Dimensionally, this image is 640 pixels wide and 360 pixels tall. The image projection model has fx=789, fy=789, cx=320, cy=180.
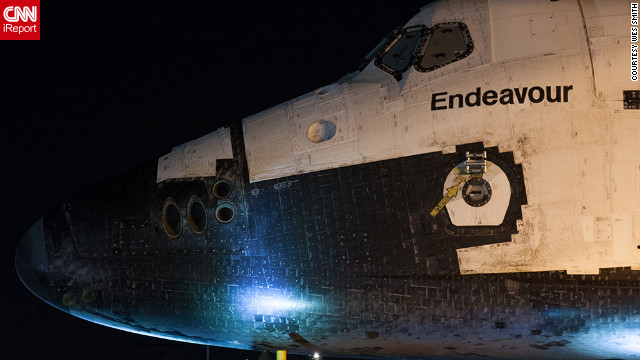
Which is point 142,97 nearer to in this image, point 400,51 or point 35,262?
point 35,262

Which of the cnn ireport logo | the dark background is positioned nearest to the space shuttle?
the dark background

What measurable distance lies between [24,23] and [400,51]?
275 inches

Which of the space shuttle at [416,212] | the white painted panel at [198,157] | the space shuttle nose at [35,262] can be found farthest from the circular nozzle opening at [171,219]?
the space shuttle nose at [35,262]

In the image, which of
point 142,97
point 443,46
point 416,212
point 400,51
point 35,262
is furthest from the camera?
point 142,97

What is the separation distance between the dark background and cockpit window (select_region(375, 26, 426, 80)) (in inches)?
190

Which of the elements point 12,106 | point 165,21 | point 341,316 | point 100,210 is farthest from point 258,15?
point 341,316

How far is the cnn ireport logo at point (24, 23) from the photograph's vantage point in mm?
10258

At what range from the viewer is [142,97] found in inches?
398

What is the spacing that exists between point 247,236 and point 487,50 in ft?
5.98

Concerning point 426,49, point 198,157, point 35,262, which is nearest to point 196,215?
point 198,157

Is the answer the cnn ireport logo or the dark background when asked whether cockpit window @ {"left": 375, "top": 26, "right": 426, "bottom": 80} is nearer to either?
the dark background

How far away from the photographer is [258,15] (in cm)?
1017

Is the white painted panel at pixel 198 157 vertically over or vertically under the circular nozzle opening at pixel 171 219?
over

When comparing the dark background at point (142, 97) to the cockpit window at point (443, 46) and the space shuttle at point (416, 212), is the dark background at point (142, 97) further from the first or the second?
the cockpit window at point (443, 46)
